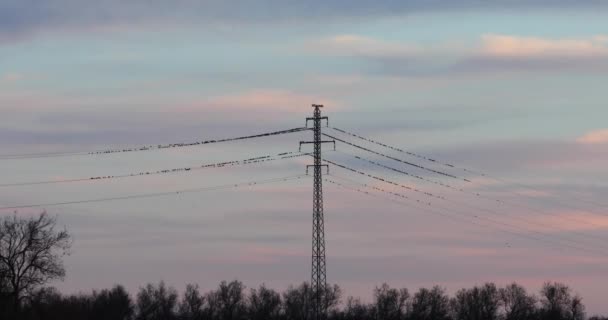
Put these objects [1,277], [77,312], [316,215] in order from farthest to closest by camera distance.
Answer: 1. [77,312]
2. [1,277]
3. [316,215]

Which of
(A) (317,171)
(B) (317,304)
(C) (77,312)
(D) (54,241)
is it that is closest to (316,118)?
(A) (317,171)

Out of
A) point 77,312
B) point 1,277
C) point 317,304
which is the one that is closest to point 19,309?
point 1,277

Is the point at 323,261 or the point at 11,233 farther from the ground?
the point at 11,233

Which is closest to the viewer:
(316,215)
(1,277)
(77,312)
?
(316,215)

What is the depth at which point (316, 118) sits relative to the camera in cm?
11800

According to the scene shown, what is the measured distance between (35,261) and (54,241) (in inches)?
135

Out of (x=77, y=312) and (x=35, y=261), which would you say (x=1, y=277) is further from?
(x=77, y=312)

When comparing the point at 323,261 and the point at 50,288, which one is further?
the point at 50,288

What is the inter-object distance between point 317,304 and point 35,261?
6204 cm

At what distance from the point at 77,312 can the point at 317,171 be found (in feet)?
291

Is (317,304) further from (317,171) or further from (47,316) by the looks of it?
(47,316)

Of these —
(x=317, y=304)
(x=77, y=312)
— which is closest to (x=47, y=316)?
(x=77, y=312)

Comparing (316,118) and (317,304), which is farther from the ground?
(316,118)

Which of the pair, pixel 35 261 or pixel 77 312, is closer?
pixel 35 261
